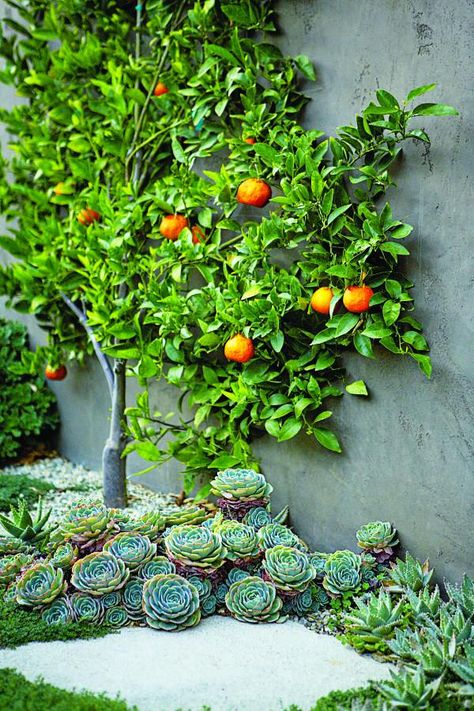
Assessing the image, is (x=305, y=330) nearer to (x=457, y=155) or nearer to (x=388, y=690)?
(x=457, y=155)

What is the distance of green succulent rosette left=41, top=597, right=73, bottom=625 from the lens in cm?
242

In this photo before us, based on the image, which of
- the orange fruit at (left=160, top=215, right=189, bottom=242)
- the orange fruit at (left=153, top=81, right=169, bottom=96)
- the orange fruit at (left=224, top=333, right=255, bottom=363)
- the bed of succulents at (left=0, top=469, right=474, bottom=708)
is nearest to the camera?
the bed of succulents at (left=0, top=469, right=474, bottom=708)

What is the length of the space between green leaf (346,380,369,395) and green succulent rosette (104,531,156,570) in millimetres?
900

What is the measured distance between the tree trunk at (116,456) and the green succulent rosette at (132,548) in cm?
105

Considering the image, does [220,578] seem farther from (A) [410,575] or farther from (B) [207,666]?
(A) [410,575]

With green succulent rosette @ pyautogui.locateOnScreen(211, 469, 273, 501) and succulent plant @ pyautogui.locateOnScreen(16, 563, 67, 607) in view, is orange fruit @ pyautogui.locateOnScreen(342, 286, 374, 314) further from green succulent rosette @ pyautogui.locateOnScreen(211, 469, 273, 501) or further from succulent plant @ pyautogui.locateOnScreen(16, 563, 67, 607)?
succulent plant @ pyautogui.locateOnScreen(16, 563, 67, 607)

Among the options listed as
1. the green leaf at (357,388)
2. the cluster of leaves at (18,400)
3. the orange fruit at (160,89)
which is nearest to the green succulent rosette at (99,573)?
the green leaf at (357,388)

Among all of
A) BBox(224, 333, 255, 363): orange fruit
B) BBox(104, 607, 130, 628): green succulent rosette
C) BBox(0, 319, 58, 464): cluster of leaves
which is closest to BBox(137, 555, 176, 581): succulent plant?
BBox(104, 607, 130, 628): green succulent rosette

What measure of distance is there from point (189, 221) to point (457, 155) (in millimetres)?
1326

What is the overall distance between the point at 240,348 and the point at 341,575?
2.97ft

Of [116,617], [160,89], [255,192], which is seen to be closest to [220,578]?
[116,617]

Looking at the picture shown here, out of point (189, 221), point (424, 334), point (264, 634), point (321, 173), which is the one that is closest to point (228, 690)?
point (264, 634)

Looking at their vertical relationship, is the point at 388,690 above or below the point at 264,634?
above

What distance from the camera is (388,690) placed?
1.92m
